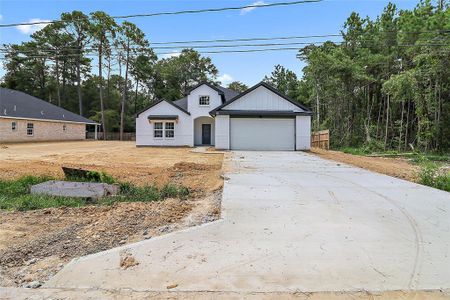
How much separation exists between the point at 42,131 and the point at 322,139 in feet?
81.5

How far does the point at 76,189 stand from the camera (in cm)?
659

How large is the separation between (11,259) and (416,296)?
3.95 meters

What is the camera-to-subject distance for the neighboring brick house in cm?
2626

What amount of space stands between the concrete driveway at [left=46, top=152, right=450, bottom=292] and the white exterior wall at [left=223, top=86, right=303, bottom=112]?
1440 cm

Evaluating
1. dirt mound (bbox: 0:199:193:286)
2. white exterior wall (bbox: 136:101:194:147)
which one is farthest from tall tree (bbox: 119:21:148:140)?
dirt mound (bbox: 0:199:193:286)

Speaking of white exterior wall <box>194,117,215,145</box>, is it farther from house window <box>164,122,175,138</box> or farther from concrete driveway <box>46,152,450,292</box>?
concrete driveway <box>46,152,450,292</box>

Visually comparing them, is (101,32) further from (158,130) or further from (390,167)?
(390,167)

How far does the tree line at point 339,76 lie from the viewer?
59.9 feet

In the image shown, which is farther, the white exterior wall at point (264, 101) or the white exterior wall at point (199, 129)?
the white exterior wall at point (199, 129)

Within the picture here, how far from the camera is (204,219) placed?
15.9 feet

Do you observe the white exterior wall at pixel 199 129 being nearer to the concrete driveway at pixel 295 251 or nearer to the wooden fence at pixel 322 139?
the wooden fence at pixel 322 139

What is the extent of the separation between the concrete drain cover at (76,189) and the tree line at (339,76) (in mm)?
8927

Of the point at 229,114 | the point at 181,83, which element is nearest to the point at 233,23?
the point at 229,114

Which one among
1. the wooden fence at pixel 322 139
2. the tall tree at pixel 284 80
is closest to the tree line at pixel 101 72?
the tall tree at pixel 284 80
